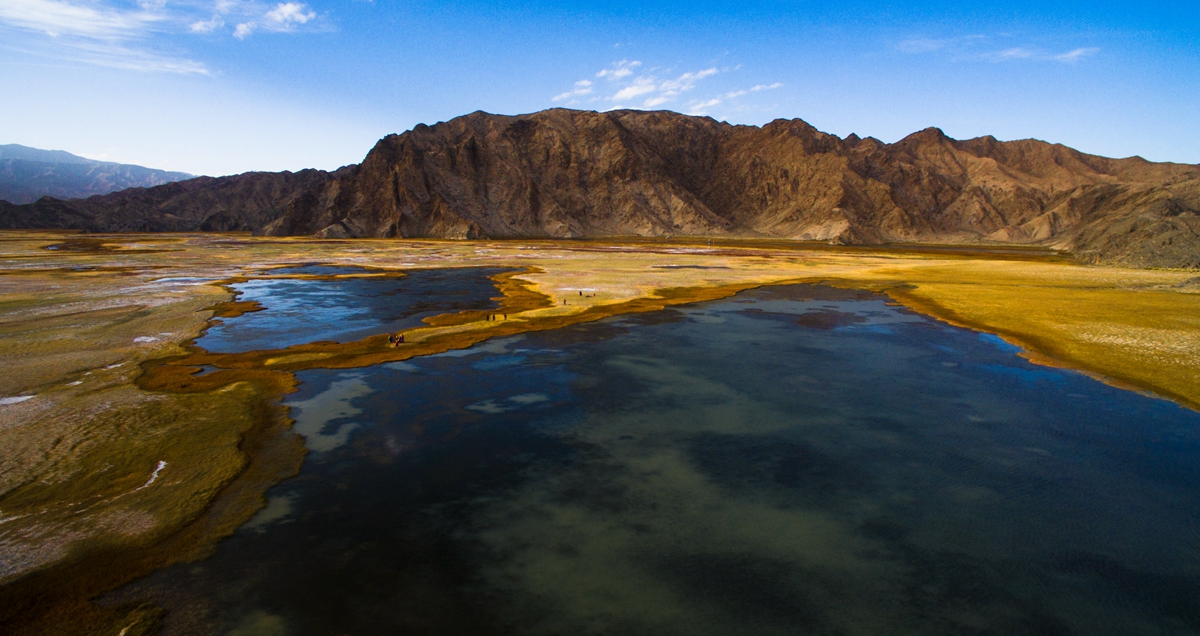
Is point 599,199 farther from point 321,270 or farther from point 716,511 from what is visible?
point 716,511

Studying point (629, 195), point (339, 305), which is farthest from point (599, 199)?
point (339, 305)

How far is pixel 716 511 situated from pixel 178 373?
1915 centimetres

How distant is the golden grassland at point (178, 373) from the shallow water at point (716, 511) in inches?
45.9

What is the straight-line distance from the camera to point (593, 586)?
10.0m

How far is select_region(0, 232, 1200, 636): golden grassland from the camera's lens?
1053 centimetres

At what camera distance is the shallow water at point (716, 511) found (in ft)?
30.9

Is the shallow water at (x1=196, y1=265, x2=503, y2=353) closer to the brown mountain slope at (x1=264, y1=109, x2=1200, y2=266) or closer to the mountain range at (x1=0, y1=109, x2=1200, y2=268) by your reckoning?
the mountain range at (x1=0, y1=109, x2=1200, y2=268)

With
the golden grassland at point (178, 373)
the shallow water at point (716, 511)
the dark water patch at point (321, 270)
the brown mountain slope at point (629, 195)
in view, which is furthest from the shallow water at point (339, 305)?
the brown mountain slope at point (629, 195)

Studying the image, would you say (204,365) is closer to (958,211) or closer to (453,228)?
(453,228)

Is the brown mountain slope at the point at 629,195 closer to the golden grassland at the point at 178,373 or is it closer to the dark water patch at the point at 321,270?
the dark water patch at the point at 321,270

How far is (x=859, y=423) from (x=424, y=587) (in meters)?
13.1

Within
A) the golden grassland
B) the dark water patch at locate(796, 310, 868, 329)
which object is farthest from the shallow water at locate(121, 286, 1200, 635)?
the dark water patch at locate(796, 310, 868, 329)

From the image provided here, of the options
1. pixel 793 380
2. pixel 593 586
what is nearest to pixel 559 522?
pixel 593 586

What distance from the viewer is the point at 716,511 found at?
12.5 m
